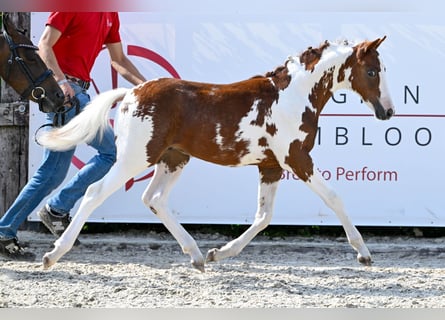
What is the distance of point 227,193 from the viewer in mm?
7258

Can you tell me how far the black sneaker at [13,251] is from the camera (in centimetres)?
620

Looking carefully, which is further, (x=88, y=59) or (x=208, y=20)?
(x=208, y=20)

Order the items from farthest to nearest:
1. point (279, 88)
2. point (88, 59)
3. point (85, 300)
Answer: point (88, 59) → point (279, 88) → point (85, 300)

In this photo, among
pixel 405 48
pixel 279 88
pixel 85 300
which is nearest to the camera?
pixel 85 300

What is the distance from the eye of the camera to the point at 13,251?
621cm

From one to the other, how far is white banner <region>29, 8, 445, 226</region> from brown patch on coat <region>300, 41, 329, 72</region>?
1402 mm

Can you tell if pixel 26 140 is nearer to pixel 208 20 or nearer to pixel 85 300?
pixel 208 20

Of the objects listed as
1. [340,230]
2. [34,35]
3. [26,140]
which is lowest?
[340,230]

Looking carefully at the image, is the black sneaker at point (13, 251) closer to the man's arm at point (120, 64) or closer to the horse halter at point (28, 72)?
the horse halter at point (28, 72)

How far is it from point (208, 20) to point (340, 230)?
76.7 inches

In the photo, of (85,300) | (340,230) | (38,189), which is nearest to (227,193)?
(340,230)

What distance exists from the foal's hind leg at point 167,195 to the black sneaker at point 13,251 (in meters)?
0.94

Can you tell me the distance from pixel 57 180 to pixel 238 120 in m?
1.46

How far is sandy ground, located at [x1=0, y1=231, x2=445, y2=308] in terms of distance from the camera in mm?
5125
